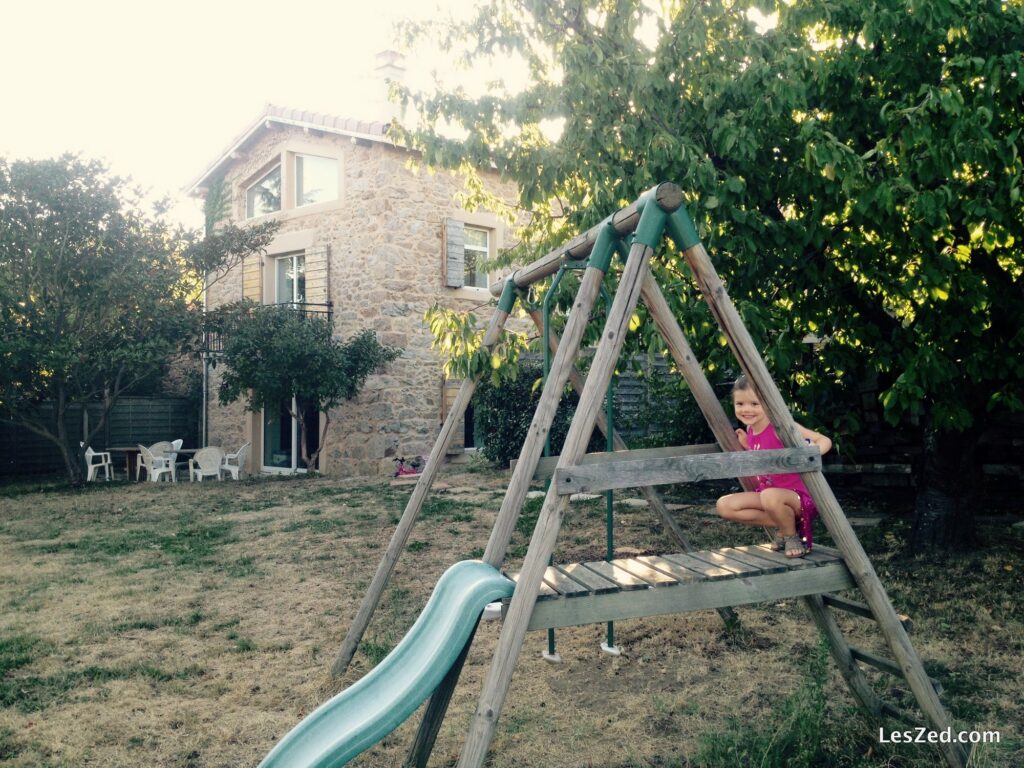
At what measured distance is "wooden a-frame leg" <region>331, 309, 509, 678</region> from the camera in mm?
4316

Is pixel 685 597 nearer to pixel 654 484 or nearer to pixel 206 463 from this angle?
pixel 654 484

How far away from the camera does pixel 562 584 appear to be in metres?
2.97

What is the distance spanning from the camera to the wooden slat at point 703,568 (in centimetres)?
298

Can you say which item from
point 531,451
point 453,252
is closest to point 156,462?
point 453,252

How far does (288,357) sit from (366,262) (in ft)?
7.59

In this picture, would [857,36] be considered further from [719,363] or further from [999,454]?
[999,454]

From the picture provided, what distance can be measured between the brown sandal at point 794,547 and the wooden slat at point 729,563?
0.21m

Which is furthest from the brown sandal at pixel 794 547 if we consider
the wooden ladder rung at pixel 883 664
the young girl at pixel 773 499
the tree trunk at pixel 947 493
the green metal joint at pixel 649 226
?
the tree trunk at pixel 947 493

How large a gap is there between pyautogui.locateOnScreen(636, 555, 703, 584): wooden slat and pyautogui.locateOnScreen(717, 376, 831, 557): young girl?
1.26 ft

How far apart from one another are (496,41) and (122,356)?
8.84 metres

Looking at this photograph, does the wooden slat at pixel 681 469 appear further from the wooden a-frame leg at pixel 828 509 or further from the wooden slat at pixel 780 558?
the wooden slat at pixel 780 558

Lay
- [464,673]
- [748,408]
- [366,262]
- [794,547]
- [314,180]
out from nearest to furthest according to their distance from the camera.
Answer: [794,547] → [748,408] → [464,673] → [366,262] → [314,180]

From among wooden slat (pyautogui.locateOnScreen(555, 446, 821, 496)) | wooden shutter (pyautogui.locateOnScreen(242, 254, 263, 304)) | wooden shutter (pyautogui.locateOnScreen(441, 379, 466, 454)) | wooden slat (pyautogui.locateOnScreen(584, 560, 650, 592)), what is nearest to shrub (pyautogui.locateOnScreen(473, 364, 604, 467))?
wooden shutter (pyautogui.locateOnScreen(441, 379, 466, 454))

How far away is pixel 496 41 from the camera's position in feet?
20.8
